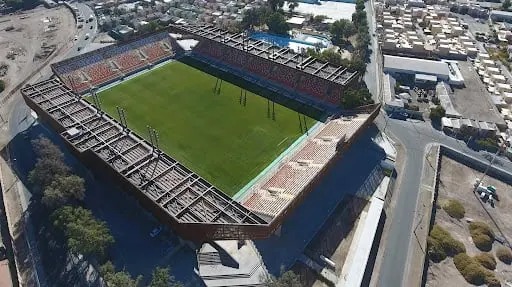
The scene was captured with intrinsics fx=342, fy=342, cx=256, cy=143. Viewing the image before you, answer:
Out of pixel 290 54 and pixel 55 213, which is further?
pixel 290 54

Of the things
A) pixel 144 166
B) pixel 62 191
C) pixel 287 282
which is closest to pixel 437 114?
pixel 287 282

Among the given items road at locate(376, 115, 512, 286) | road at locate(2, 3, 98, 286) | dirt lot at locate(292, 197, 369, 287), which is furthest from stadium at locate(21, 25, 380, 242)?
road at locate(376, 115, 512, 286)

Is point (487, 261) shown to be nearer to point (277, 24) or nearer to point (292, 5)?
point (277, 24)

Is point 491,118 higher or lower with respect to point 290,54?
lower

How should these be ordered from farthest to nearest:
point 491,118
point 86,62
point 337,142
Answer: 1. point 86,62
2. point 491,118
3. point 337,142

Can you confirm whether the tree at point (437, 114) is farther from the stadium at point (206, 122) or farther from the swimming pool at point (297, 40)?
the swimming pool at point (297, 40)

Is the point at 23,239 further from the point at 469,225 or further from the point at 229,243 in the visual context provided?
the point at 469,225

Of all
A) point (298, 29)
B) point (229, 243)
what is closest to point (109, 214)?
point (229, 243)

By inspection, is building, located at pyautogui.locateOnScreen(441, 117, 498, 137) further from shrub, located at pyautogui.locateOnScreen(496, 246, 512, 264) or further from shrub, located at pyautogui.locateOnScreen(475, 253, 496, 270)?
shrub, located at pyautogui.locateOnScreen(475, 253, 496, 270)
